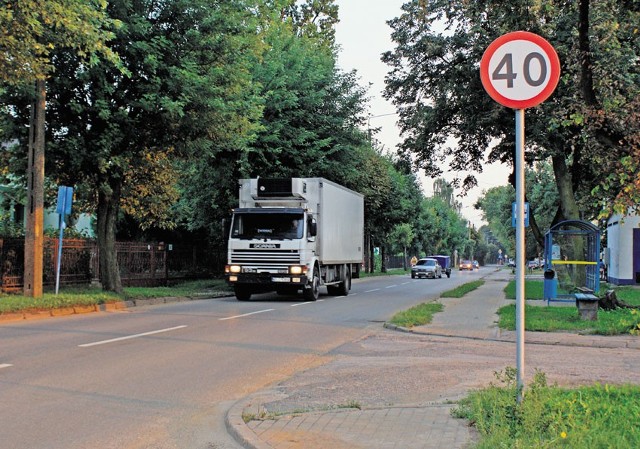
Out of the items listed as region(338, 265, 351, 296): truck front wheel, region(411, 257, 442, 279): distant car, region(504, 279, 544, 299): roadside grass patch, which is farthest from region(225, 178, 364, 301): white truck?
region(411, 257, 442, 279): distant car

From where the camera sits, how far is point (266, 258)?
799 inches

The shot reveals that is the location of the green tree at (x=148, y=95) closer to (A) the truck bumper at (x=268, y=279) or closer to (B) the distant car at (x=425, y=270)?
(A) the truck bumper at (x=268, y=279)

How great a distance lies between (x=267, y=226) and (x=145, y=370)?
12.4 m

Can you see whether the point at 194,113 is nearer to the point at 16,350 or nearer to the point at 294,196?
the point at 294,196

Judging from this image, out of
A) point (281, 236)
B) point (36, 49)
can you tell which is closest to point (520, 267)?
point (36, 49)

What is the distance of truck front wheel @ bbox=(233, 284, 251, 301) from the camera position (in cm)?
2161

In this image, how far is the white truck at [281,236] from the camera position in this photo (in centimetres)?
2019

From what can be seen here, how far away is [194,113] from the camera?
61.3ft

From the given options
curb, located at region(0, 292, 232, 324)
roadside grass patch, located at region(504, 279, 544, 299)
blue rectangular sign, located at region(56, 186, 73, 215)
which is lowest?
roadside grass patch, located at region(504, 279, 544, 299)

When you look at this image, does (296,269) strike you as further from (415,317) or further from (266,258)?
(415,317)

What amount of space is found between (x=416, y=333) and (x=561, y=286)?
1578 cm

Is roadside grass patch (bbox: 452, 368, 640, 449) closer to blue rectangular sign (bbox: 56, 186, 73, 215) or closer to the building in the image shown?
blue rectangular sign (bbox: 56, 186, 73, 215)

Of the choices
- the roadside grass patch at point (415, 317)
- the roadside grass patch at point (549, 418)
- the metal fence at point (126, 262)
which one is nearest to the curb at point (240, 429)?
A: the roadside grass patch at point (549, 418)

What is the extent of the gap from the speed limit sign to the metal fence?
Answer: 17.8 m
